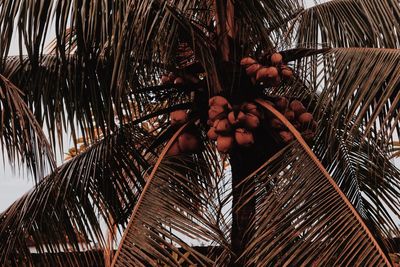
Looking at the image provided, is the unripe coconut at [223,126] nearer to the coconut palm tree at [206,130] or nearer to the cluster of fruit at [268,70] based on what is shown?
the coconut palm tree at [206,130]

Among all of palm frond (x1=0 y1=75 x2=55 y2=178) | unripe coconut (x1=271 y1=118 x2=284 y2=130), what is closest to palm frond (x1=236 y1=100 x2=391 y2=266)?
unripe coconut (x1=271 y1=118 x2=284 y2=130)

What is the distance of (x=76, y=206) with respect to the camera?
5.12 metres

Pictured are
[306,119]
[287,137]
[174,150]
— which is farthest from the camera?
[174,150]

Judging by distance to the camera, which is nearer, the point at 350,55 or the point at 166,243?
the point at 166,243

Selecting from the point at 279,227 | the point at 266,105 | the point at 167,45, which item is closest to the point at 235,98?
the point at 266,105

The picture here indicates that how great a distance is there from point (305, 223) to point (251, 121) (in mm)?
660

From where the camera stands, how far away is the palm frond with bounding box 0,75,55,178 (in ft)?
13.8

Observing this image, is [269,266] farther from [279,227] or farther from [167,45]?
[167,45]

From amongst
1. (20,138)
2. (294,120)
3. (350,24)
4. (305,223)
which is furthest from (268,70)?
(20,138)

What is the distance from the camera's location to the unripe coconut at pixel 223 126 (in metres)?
4.27

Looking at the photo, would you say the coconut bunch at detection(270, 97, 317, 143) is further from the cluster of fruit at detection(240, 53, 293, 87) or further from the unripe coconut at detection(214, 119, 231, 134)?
the unripe coconut at detection(214, 119, 231, 134)

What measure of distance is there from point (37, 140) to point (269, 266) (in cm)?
154

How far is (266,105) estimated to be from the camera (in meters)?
4.41

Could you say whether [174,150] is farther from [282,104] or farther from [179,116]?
[282,104]
